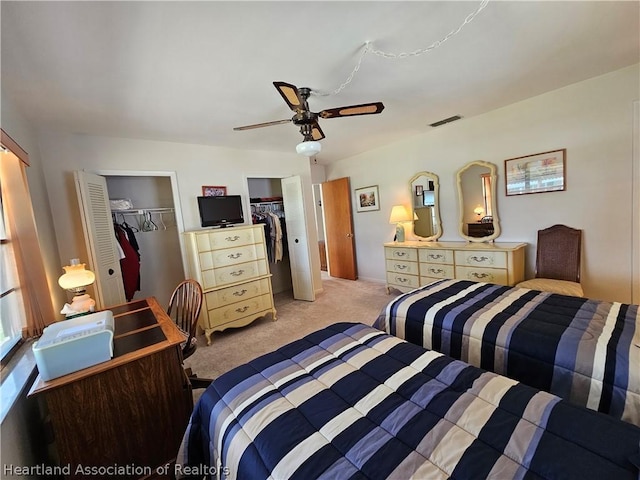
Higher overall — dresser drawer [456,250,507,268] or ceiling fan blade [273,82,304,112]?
ceiling fan blade [273,82,304,112]

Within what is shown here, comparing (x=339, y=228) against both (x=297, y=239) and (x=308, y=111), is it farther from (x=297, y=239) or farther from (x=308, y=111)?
(x=308, y=111)

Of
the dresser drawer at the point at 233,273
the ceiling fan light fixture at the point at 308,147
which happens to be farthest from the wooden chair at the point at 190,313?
the ceiling fan light fixture at the point at 308,147

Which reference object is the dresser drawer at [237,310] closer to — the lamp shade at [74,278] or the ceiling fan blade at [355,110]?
the lamp shade at [74,278]

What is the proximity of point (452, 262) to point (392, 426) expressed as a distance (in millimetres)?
2898

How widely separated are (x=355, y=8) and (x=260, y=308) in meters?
A: 3.16

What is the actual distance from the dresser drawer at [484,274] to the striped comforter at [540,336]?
3.31ft

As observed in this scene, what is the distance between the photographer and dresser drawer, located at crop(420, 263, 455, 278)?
3.49 meters

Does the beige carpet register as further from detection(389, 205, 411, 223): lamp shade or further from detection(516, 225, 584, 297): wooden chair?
detection(516, 225, 584, 297): wooden chair

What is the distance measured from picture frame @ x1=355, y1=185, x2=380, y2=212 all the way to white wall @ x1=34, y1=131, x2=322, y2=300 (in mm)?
987

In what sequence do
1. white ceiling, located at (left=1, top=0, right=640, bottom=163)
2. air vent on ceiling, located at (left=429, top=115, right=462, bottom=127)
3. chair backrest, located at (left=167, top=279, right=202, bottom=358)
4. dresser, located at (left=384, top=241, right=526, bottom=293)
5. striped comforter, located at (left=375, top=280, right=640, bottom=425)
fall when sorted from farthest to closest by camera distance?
air vent on ceiling, located at (left=429, top=115, right=462, bottom=127) < dresser, located at (left=384, top=241, right=526, bottom=293) < chair backrest, located at (left=167, top=279, right=202, bottom=358) < white ceiling, located at (left=1, top=0, right=640, bottom=163) < striped comforter, located at (left=375, top=280, right=640, bottom=425)

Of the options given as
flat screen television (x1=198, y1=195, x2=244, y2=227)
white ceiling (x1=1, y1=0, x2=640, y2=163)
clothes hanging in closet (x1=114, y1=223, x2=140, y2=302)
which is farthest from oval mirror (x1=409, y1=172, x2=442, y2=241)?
clothes hanging in closet (x1=114, y1=223, x2=140, y2=302)

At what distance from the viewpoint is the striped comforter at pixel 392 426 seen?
0.80 meters

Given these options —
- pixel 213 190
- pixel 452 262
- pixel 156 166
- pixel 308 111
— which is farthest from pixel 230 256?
pixel 452 262

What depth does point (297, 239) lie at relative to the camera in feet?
14.0
